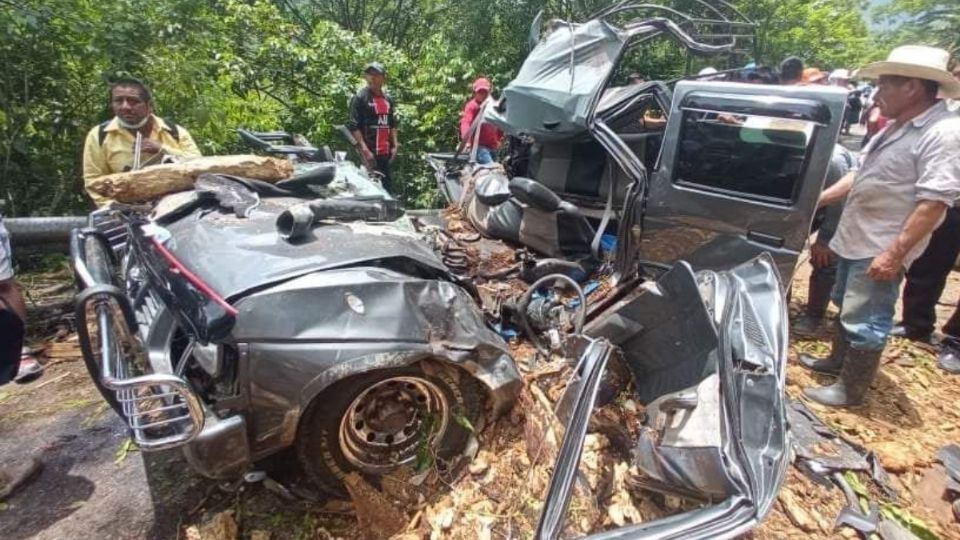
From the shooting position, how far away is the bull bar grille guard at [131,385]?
5.48ft

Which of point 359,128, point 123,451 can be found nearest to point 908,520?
point 123,451

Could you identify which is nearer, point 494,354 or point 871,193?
point 494,354

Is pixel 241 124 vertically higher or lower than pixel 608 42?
lower

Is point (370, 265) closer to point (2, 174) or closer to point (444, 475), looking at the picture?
point (444, 475)

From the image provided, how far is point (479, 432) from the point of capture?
7.90 ft

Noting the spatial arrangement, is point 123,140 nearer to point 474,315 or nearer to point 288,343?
point 288,343

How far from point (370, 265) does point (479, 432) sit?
0.92m

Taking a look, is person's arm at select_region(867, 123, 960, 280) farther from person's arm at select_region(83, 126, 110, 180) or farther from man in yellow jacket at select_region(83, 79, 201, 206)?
person's arm at select_region(83, 126, 110, 180)

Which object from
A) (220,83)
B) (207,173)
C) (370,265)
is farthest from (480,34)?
(370,265)

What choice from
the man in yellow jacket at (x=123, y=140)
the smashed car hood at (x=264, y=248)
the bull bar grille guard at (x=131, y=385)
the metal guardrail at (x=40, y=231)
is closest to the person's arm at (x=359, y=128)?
the man in yellow jacket at (x=123, y=140)

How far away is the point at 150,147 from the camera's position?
3.62 metres

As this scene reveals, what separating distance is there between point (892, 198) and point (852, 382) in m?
1.06

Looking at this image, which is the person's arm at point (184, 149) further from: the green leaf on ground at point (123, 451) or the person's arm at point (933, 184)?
the person's arm at point (933, 184)

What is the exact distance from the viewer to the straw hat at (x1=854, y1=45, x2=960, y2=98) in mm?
2494
